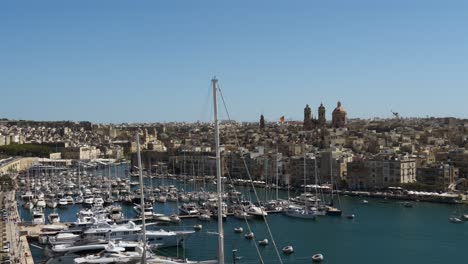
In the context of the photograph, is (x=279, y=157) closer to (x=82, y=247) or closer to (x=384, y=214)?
(x=384, y=214)

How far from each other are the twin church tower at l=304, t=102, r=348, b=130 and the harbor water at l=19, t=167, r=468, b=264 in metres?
30.7

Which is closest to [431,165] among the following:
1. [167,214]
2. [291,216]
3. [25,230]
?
[291,216]

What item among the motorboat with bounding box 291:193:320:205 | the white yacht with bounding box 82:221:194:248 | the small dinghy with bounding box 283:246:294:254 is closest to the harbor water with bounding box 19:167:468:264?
the small dinghy with bounding box 283:246:294:254

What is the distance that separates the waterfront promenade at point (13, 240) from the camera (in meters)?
13.7

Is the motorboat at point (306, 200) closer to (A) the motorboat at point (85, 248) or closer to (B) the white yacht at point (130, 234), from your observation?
(B) the white yacht at point (130, 234)

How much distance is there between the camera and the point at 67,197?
26406 mm

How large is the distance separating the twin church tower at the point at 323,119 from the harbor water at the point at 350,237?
101ft

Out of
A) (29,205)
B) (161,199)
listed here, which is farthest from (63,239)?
(161,199)

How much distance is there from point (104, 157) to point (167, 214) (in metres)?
33.5

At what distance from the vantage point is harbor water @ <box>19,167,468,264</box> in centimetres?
1559

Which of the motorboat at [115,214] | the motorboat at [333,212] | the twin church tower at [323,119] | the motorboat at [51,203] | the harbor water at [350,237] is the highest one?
the twin church tower at [323,119]

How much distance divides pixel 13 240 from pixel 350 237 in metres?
8.63

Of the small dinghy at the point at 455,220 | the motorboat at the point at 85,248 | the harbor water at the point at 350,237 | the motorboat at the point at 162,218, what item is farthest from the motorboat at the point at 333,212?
the motorboat at the point at 85,248

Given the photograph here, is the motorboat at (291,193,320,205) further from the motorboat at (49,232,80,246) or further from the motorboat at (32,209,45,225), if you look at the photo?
the motorboat at (49,232,80,246)
